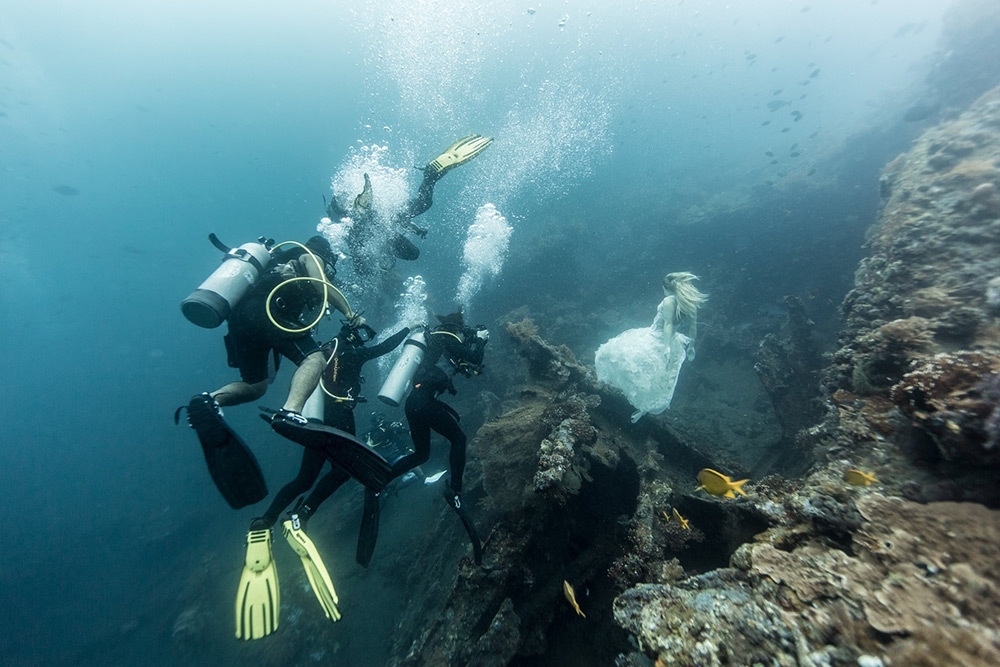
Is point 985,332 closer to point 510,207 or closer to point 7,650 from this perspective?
point 7,650

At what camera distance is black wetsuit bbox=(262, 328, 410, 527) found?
4879 millimetres

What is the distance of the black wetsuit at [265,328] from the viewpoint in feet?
15.3

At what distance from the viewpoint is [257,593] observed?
13.2 ft

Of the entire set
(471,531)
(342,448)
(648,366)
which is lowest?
(648,366)

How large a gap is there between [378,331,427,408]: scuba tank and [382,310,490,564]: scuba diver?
11 cm

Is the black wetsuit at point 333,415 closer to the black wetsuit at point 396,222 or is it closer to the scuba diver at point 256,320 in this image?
the scuba diver at point 256,320

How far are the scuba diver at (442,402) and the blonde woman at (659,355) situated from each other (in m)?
3.07

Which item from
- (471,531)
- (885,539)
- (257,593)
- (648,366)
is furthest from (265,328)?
(648,366)

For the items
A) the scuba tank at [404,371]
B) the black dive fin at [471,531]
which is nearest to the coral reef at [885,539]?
the black dive fin at [471,531]

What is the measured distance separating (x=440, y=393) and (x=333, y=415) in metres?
1.68

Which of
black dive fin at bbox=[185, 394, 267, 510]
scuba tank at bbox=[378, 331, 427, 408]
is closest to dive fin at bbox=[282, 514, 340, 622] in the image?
black dive fin at bbox=[185, 394, 267, 510]

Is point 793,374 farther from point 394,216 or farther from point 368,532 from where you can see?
point 394,216

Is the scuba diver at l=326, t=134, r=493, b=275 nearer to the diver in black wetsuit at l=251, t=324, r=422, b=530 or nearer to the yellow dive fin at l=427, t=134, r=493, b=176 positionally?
the yellow dive fin at l=427, t=134, r=493, b=176

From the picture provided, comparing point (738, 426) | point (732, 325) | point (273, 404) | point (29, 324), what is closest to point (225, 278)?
point (738, 426)
